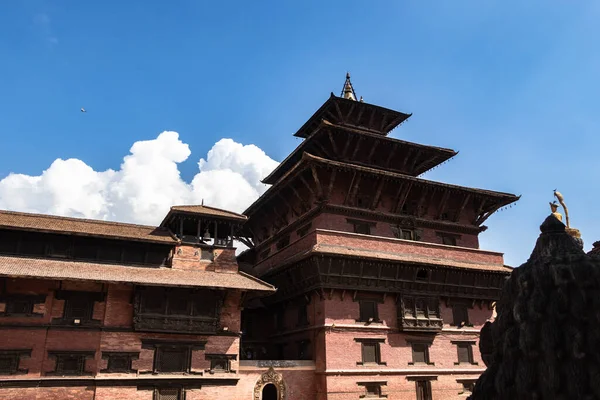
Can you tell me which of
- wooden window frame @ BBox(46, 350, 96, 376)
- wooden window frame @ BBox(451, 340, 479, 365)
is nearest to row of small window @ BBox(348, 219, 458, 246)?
wooden window frame @ BBox(451, 340, 479, 365)

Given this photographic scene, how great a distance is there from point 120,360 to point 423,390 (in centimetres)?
1578

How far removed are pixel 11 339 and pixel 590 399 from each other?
71.3ft

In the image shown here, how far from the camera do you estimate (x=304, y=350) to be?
89.5 ft

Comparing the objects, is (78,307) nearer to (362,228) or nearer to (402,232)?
(362,228)

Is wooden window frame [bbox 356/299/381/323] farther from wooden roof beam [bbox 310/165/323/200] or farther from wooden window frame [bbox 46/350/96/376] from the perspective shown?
wooden window frame [bbox 46/350/96/376]

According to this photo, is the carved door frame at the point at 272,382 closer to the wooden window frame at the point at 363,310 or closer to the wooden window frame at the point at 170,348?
the wooden window frame at the point at 170,348

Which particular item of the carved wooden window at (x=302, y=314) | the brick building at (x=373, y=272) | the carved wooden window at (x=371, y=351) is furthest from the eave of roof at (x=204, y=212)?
the carved wooden window at (x=371, y=351)

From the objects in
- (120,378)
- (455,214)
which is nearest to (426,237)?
(455,214)

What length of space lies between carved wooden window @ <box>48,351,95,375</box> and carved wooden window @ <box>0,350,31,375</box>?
1159mm

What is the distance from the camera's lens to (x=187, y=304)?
24359mm

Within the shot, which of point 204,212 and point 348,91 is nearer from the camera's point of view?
point 204,212

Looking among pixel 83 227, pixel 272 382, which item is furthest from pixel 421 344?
pixel 83 227

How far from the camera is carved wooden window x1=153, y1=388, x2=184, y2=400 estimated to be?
22.6m

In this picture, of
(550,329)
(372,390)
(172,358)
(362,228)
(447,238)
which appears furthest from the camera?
(447,238)
